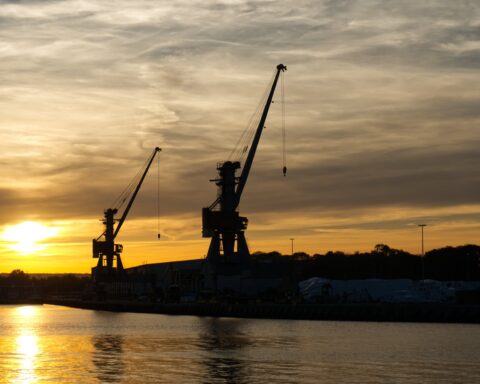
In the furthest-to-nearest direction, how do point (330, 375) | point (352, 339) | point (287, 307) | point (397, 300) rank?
point (397, 300) → point (287, 307) → point (352, 339) → point (330, 375)

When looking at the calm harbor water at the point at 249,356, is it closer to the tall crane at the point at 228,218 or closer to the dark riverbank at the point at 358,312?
the dark riverbank at the point at 358,312

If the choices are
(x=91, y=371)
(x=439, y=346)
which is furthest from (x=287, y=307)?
(x=91, y=371)

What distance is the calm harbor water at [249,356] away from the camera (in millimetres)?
63500

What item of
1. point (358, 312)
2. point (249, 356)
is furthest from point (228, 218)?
point (249, 356)

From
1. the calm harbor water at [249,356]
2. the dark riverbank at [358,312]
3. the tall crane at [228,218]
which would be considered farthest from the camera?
the tall crane at [228,218]

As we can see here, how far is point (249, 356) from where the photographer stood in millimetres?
78438

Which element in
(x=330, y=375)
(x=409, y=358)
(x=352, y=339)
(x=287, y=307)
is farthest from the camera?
(x=287, y=307)

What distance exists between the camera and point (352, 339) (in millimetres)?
98625

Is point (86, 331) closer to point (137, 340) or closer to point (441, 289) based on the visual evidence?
point (137, 340)

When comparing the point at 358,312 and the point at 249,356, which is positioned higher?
the point at 358,312

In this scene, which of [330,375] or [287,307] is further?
[287,307]

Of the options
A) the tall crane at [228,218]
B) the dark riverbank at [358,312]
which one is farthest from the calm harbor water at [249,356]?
the tall crane at [228,218]

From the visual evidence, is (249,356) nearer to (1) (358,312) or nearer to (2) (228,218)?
(1) (358,312)

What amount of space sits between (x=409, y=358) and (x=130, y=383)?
26.2m
